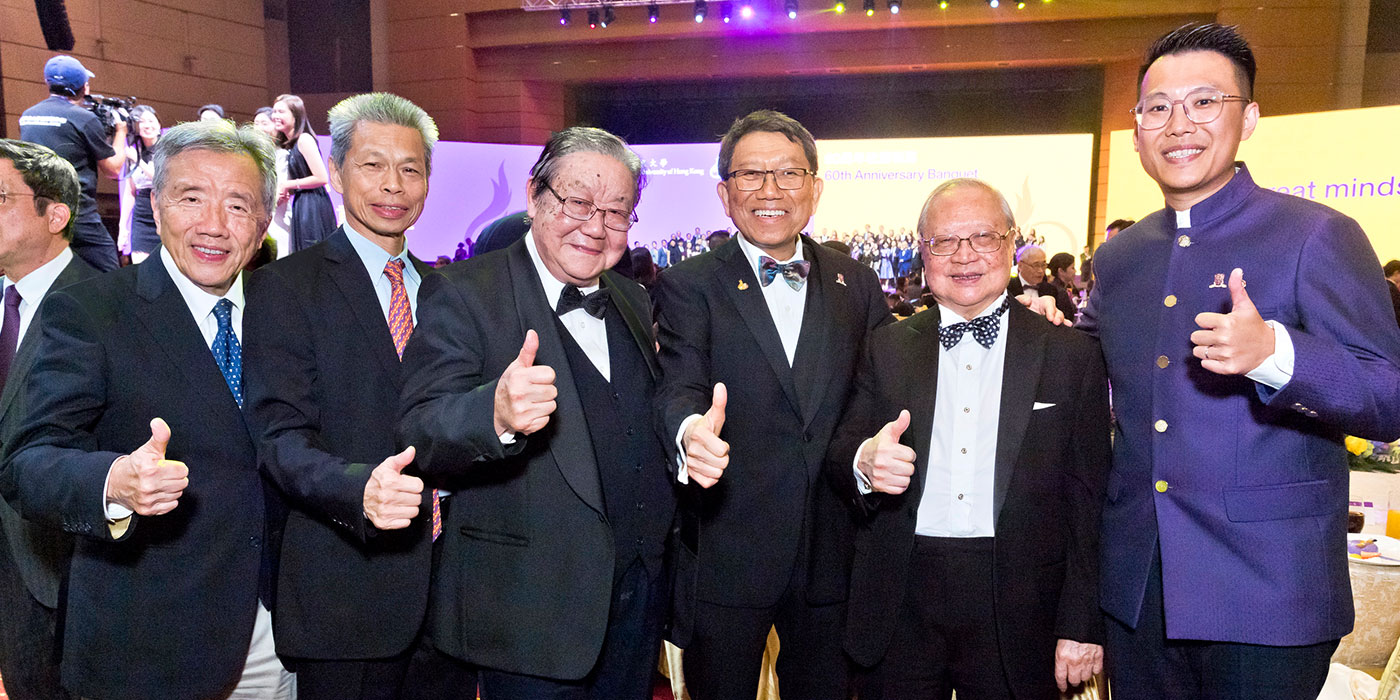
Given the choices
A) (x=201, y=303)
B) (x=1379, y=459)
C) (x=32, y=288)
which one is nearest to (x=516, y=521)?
(x=201, y=303)

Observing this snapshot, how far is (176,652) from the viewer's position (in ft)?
5.93

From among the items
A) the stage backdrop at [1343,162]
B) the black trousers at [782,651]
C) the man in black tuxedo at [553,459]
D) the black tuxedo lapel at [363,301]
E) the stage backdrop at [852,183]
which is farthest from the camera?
the stage backdrop at [852,183]

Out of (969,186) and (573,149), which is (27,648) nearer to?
(573,149)

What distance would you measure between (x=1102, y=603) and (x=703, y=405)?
1062mm

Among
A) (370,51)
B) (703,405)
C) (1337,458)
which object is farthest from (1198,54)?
(370,51)

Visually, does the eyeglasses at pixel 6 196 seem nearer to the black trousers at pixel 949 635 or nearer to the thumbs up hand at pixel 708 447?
the thumbs up hand at pixel 708 447

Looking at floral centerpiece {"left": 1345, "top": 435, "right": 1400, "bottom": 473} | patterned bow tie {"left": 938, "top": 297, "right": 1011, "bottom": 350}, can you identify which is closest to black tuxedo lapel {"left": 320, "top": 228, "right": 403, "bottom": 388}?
patterned bow tie {"left": 938, "top": 297, "right": 1011, "bottom": 350}

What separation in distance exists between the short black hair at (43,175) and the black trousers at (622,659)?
5.96 ft

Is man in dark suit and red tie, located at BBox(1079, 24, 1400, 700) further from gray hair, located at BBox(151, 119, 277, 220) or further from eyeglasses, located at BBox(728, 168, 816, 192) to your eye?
gray hair, located at BBox(151, 119, 277, 220)

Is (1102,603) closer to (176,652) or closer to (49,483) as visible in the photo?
(176,652)

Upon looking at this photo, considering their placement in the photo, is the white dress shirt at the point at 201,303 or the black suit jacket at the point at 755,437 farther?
the black suit jacket at the point at 755,437

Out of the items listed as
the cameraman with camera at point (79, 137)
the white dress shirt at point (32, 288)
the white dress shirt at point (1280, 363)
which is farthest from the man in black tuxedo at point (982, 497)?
the cameraman with camera at point (79, 137)

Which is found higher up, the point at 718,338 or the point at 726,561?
the point at 718,338

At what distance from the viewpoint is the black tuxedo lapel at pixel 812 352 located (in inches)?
88.0
